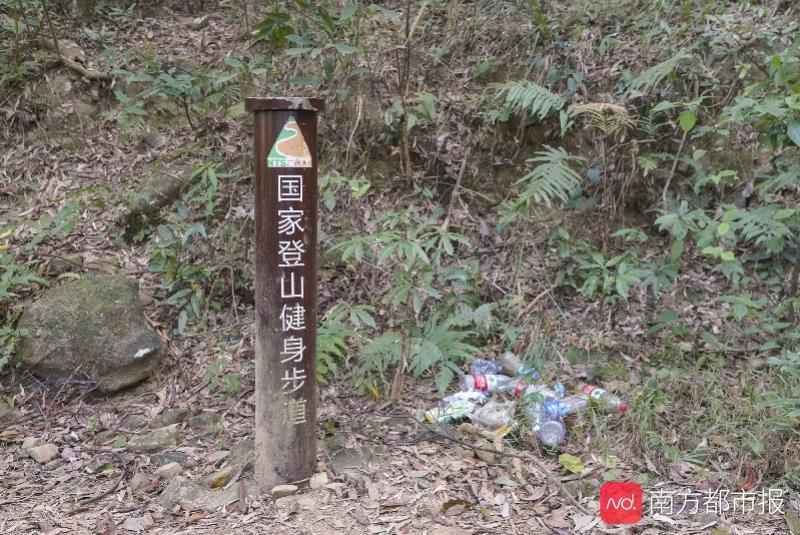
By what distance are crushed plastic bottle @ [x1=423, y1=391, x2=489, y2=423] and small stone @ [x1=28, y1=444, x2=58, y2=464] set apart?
7.13 ft

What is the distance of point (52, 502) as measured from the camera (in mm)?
3152

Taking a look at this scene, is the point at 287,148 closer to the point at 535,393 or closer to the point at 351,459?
the point at 351,459

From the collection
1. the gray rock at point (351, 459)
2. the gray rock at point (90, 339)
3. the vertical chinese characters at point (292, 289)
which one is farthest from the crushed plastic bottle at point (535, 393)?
the gray rock at point (90, 339)

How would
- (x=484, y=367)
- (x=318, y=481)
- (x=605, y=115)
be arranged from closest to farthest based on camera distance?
(x=318, y=481)
(x=484, y=367)
(x=605, y=115)

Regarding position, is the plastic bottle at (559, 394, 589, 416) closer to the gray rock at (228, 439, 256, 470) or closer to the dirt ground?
the dirt ground

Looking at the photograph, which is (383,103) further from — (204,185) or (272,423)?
(272,423)

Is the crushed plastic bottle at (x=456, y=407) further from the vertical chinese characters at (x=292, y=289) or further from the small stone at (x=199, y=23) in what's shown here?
the small stone at (x=199, y=23)

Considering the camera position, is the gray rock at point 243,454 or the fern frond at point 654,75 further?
the fern frond at point 654,75

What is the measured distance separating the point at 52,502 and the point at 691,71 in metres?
5.42

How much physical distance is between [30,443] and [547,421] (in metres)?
3.03

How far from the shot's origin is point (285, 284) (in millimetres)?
2920

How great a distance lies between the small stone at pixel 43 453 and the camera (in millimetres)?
3504

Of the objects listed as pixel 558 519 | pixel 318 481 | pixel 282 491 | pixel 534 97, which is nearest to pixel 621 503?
pixel 558 519

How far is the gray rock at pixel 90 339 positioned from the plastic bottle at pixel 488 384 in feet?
6.98
